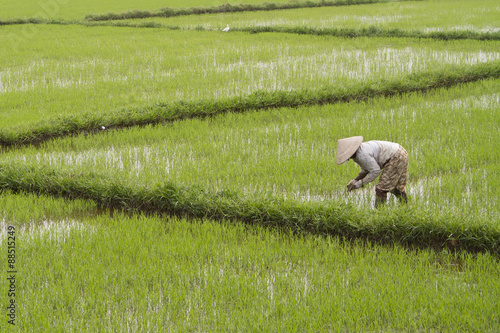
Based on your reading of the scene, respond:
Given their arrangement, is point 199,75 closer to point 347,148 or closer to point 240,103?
point 240,103

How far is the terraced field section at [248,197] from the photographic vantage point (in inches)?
109

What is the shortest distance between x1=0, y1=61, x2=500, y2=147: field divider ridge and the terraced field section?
26 millimetres

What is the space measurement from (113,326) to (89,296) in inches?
12.8

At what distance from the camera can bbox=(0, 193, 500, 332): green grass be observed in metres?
2.63

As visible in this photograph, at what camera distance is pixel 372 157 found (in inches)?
143

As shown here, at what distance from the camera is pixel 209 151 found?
521cm

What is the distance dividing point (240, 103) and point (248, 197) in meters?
2.97

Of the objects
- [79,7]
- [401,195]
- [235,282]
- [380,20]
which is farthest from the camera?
[79,7]

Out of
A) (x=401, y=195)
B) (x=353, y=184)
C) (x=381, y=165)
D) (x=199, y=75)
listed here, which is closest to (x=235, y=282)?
(x=353, y=184)

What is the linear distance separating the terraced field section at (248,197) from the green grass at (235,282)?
1 cm

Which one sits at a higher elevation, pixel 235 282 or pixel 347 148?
pixel 347 148

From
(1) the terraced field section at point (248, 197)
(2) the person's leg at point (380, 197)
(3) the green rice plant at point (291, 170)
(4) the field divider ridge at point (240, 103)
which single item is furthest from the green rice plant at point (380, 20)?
(2) the person's leg at point (380, 197)

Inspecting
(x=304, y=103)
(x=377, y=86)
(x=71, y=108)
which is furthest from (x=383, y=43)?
(x=71, y=108)

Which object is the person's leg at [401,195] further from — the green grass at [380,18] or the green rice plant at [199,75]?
the green grass at [380,18]
